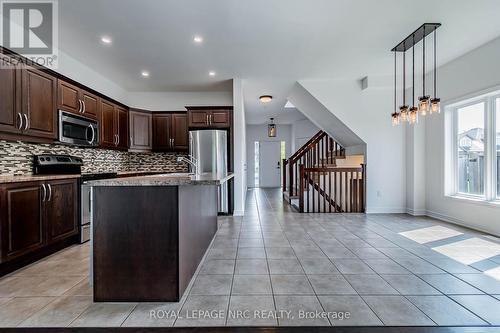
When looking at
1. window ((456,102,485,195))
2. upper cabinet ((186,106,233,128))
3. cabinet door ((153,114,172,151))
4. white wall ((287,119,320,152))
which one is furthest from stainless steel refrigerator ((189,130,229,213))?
white wall ((287,119,320,152))

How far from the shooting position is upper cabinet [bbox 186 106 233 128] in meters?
5.30

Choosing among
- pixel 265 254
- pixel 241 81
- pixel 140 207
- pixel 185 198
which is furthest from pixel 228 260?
pixel 241 81

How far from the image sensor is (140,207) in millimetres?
1968

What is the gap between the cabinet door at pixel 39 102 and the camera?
290 cm

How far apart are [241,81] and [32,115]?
3454 millimetres

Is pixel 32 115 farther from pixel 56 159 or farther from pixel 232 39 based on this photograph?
pixel 232 39

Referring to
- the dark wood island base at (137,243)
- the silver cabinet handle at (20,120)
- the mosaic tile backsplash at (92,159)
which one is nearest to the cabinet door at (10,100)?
the silver cabinet handle at (20,120)

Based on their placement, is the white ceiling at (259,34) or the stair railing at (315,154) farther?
the stair railing at (315,154)

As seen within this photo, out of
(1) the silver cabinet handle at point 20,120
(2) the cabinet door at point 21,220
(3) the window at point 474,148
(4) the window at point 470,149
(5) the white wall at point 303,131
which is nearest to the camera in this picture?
(2) the cabinet door at point 21,220

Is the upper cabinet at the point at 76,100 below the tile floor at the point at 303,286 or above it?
above

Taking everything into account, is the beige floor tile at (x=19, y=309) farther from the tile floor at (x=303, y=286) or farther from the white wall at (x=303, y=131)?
the white wall at (x=303, y=131)

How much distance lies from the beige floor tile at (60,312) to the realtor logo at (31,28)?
270cm

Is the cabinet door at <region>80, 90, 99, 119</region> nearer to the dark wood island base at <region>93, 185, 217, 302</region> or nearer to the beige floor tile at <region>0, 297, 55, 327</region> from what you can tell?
the dark wood island base at <region>93, 185, 217, 302</region>

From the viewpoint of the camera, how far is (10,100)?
2.70 meters
